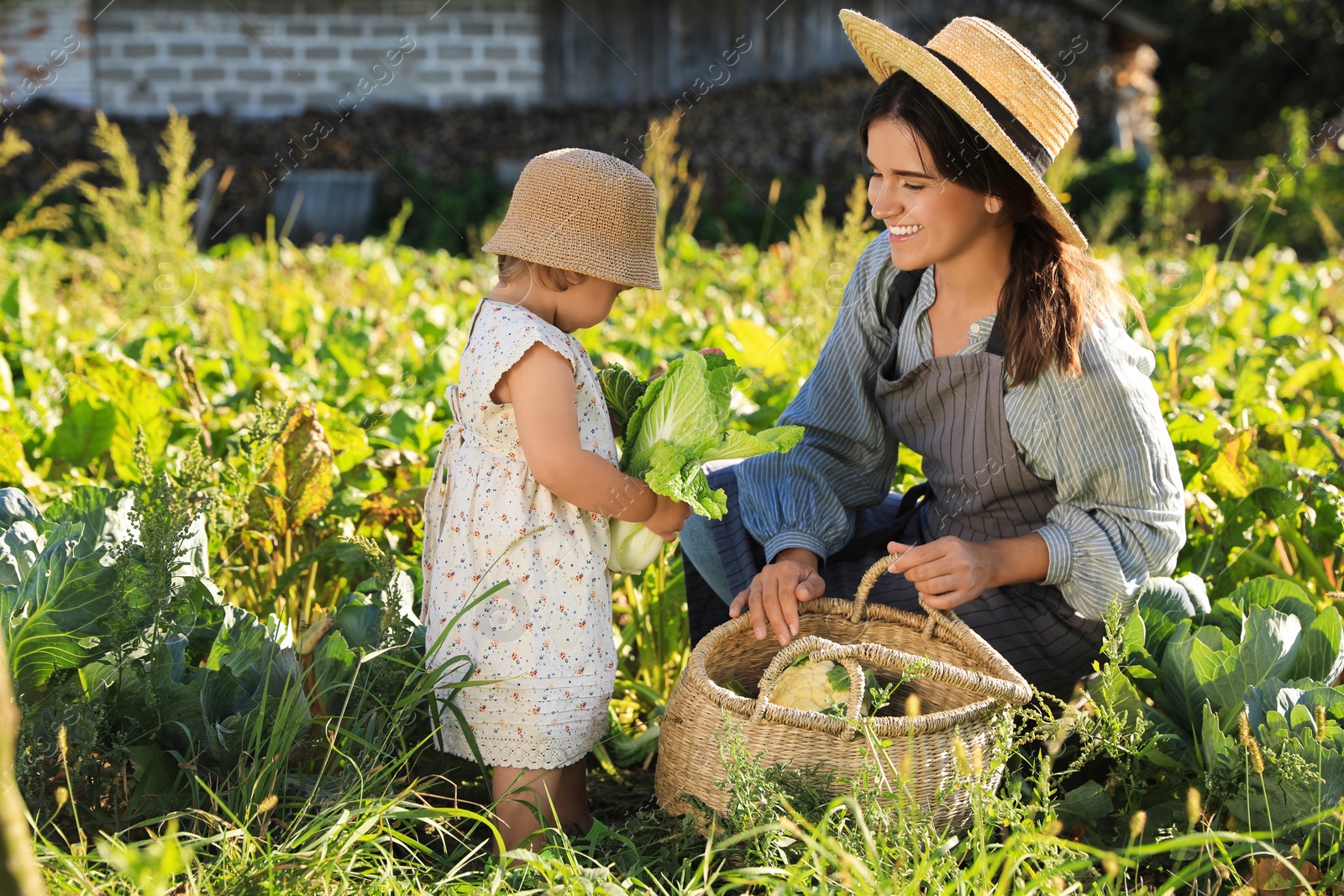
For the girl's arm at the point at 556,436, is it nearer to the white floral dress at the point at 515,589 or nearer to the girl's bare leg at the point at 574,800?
the white floral dress at the point at 515,589

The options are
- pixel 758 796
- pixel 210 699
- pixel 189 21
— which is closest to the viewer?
pixel 758 796

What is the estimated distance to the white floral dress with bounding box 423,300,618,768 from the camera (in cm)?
188

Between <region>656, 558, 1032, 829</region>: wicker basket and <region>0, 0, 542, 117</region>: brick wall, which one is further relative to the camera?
<region>0, 0, 542, 117</region>: brick wall

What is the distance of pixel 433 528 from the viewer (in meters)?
2.05

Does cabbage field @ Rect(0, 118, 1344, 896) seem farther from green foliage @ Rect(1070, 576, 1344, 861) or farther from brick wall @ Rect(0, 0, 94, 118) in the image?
brick wall @ Rect(0, 0, 94, 118)

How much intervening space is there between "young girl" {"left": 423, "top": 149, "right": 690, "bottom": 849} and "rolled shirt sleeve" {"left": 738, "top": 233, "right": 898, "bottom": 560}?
384mm

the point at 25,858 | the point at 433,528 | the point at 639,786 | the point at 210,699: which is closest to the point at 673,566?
the point at 639,786

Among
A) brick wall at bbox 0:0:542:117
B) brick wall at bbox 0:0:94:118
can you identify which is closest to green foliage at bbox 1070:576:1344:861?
brick wall at bbox 0:0:542:117

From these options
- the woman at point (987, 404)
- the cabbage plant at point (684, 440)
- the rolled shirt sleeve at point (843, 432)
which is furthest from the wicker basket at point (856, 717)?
the rolled shirt sleeve at point (843, 432)

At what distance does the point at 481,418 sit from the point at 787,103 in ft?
38.4

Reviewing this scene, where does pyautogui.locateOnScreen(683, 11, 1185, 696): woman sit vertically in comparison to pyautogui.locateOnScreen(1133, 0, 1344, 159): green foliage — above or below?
below

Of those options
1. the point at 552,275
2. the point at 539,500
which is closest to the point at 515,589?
the point at 539,500

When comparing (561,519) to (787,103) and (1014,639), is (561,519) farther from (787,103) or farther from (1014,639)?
(787,103)

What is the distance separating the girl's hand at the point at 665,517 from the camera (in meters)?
1.91
